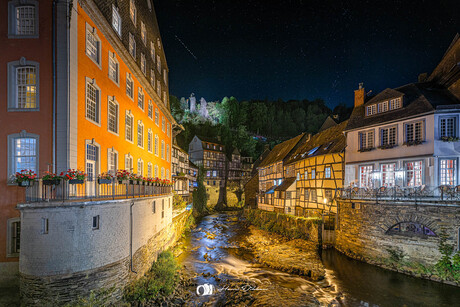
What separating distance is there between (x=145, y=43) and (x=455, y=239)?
23067 mm

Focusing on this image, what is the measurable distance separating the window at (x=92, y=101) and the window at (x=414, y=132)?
19.4 meters

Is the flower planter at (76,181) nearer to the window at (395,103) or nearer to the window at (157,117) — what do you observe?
the window at (157,117)

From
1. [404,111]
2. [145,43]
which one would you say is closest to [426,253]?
[404,111]

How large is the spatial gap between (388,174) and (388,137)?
9.05ft

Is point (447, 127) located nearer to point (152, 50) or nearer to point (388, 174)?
point (388, 174)

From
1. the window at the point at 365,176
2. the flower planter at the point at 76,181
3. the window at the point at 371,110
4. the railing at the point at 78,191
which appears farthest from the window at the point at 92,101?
the window at the point at 371,110

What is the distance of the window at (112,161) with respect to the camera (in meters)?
12.7

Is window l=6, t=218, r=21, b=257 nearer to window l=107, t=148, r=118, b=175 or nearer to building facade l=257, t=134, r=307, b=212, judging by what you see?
window l=107, t=148, r=118, b=175

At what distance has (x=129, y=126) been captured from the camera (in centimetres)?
1583

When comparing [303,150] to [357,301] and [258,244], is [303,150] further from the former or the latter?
[357,301]

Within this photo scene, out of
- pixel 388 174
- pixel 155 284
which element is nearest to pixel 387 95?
pixel 388 174

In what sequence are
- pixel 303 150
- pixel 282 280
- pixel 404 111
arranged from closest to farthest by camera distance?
pixel 282 280, pixel 404 111, pixel 303 150

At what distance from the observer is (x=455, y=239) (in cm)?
1401

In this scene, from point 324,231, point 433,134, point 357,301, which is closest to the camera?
point 357,301
